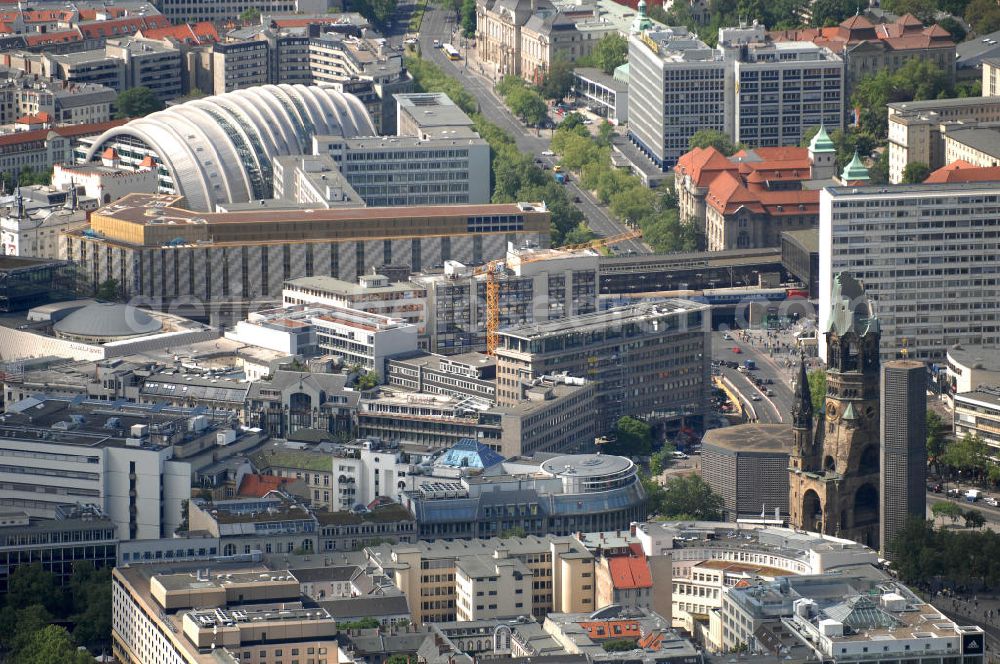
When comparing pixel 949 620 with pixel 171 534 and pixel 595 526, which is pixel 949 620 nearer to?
pixel 595 526

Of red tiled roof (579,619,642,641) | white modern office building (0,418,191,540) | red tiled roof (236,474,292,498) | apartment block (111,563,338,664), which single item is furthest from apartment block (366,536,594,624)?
white modern office building (0,418,191,540)

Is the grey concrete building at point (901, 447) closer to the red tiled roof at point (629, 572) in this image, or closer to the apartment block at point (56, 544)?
the red tiled roof at point (629, 572)

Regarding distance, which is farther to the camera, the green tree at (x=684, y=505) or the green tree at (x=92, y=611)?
the green tree at (x=684, y=505)

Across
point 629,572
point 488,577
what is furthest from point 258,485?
point 629,572

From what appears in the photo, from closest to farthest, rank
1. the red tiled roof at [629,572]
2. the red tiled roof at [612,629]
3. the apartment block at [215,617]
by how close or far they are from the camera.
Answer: the apartment block at [215,617]
the red tiled roof at [612,629]
the red tiled roof at [629,572]

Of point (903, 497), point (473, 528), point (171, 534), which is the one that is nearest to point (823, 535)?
point (903, 497)

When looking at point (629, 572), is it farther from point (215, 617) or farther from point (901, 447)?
point (901, 447)

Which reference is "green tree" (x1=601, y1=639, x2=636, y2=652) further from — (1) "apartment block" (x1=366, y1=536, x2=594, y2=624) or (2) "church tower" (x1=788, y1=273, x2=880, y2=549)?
(2) "church tower" (x1=788, y1=273, x2=880, y2=549)

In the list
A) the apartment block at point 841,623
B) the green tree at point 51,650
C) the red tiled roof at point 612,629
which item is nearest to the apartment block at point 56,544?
the green tree at point 51,650
